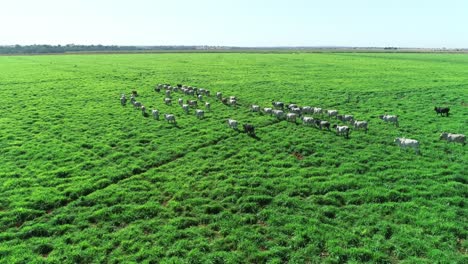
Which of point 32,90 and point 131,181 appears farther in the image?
point 32,90

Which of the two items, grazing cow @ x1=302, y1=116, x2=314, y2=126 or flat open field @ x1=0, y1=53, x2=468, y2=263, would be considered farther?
grazing cow @ x1=302, y1=116, x2=314, y2=126

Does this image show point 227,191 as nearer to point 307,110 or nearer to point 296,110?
point 296,110

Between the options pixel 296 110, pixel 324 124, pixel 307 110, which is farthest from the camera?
pixel 307 110

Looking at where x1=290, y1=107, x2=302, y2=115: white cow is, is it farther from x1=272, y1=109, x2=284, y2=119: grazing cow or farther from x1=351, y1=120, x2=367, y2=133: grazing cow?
x1=351, y1=120, x2=367, y2=133: grazing cow

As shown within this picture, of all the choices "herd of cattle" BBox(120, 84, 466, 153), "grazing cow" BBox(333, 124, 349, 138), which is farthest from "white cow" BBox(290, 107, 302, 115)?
"grazing cow" BBox(333, 124, 349, 138)

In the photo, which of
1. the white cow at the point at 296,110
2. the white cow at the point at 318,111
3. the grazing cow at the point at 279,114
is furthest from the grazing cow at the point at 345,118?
the grazing cow at the point at 279,114

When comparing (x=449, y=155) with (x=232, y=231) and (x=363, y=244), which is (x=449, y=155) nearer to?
(x=363, y=244)

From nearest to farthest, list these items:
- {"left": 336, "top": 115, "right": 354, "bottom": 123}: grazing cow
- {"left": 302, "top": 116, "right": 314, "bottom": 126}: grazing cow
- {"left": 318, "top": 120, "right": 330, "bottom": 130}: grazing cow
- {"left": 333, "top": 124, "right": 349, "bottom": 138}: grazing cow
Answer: {"left": 333, "top": 124, "right": 349, "bottom": 138}: grazing cow < {"left": 318, "top": 120, "right": 330, "bottom": 130}: grazing cow < {"left": 302, "top": 116, "right": 314, "bottom": 126}: grazing cow < {"left": 336, "top": 115, "right": 354, "bottom": 123}: grazing cow

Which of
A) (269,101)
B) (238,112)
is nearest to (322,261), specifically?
(238,112)

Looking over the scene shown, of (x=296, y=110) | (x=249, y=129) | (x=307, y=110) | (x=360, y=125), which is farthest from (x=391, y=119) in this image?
(x=249, y=129)
